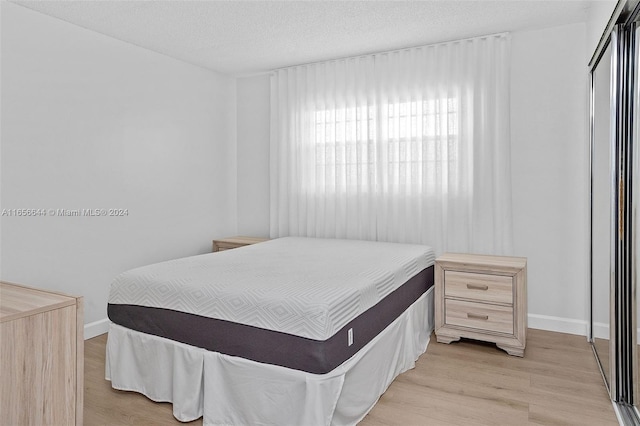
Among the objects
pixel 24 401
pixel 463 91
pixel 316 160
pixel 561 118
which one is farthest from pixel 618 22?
pixel 24 401

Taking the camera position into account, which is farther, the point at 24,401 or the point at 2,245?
the point at 2,245

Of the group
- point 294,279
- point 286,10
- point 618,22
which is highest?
point 286,10

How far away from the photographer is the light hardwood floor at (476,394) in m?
2.09

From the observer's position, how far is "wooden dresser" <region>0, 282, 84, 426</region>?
156cm

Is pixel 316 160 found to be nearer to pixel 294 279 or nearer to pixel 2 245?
pixel 294 279

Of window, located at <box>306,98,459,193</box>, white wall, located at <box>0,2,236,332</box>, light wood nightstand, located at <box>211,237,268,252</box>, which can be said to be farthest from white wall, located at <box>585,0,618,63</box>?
white wall, located at <box>0,2,236,332</box>

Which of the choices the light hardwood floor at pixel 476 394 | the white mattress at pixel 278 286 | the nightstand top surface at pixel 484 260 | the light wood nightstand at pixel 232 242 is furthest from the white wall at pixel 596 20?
the light wood nightstand at pixel 232 242

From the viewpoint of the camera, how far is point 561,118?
10.7 feet

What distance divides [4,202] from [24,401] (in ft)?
5.73

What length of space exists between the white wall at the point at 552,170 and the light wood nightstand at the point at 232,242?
8.20 ft

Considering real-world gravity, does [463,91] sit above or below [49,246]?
above

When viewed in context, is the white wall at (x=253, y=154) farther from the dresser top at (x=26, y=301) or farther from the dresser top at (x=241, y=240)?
the dresser top at (x=26, y=301)

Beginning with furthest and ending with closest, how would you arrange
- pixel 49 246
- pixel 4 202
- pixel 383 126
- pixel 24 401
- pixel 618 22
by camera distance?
pixel 383 126 → pixel 49 246 → pixel 4 202 → pixel 618 22 → pixel 24 401

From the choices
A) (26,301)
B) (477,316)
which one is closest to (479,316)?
(477,316)
